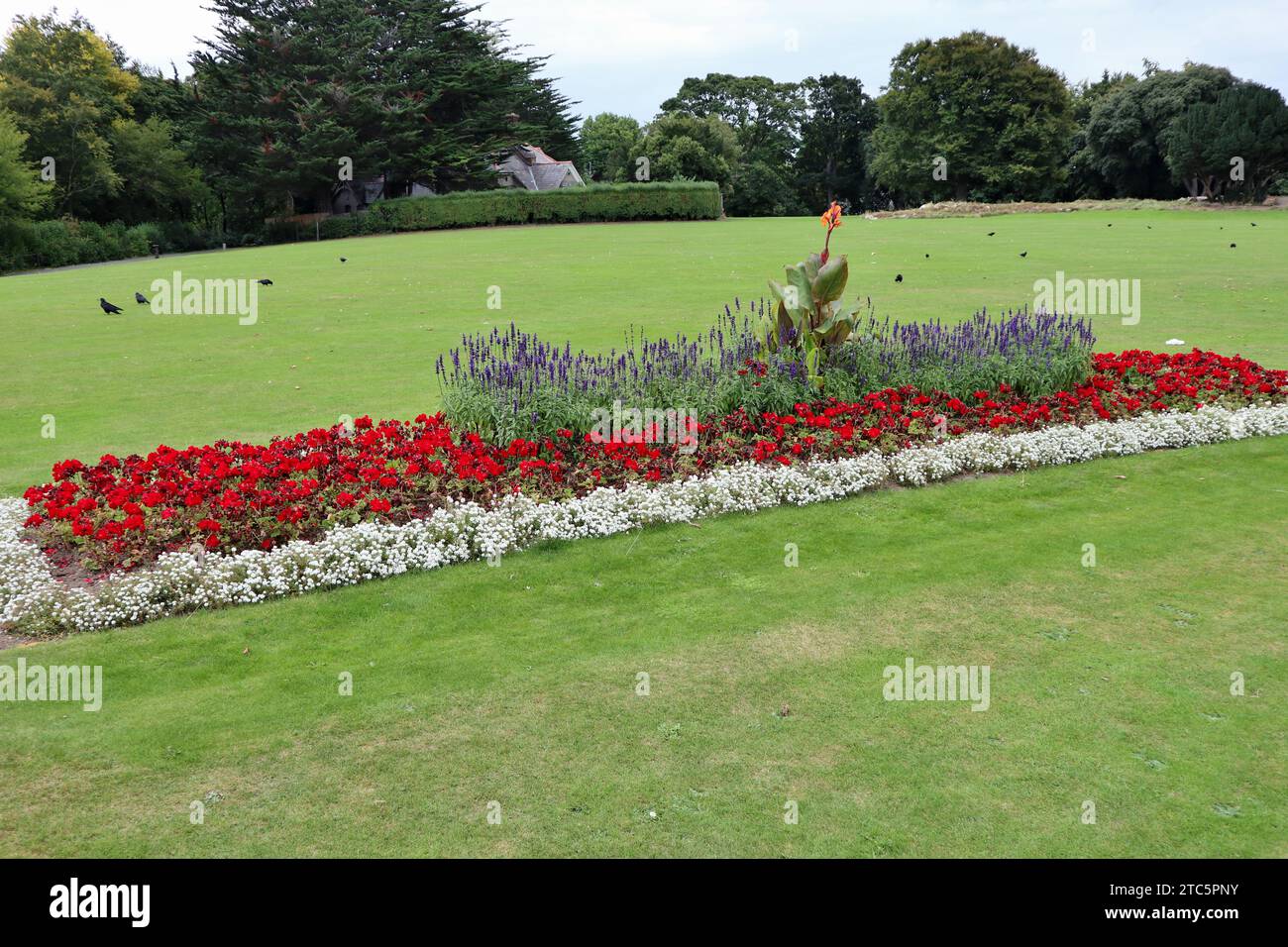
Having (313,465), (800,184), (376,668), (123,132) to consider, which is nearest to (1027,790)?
(376,668)

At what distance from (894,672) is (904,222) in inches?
1815

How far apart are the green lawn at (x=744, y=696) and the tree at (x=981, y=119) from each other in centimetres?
6496

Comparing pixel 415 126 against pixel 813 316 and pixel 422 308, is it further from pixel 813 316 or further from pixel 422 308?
pixel 813 316

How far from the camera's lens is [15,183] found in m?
42.6

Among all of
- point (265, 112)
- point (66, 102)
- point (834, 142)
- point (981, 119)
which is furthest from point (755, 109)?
point (66, 102)

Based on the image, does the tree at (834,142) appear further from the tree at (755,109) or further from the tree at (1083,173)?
the tree at (1083,173)

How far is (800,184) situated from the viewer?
271 ft

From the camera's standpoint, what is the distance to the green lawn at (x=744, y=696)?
434cm

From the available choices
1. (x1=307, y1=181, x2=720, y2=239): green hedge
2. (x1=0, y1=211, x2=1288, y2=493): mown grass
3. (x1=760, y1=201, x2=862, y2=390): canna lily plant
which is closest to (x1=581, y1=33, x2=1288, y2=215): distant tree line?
(x1=307, y1=181, x2=720, y2=239): green hedge

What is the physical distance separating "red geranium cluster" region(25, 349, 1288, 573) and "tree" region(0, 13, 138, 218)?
51.1 m

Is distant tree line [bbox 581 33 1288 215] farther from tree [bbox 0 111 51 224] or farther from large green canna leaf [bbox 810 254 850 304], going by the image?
large green canna leaf [bbox 810 254 850 304]

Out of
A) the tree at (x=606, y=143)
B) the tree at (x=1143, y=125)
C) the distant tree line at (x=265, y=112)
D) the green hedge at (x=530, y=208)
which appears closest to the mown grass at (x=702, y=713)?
the green hedge at (x=530, y=208)

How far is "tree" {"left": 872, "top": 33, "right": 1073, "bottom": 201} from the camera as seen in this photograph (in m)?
68.2
